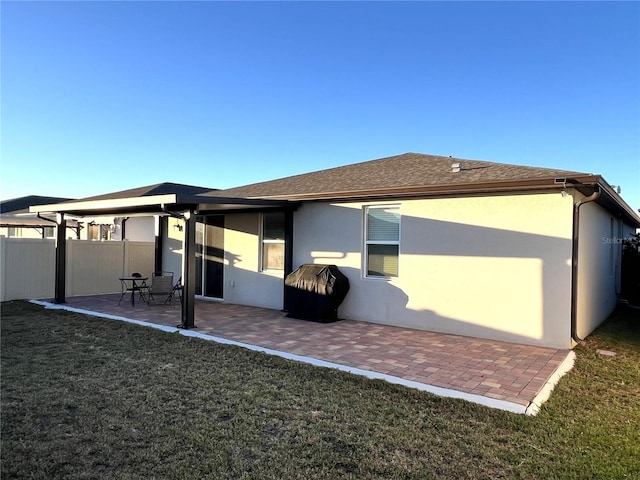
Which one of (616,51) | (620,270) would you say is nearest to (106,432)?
(616,51)

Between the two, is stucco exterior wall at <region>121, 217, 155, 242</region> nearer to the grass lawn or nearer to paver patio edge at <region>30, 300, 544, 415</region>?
paver patio edge at <region>30, 300, 544, 415</region>

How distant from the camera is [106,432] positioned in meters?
3.38

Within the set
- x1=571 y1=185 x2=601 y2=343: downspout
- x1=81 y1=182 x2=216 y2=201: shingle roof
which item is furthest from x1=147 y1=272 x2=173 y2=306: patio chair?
x1=571 y1=185 x2=601 y2=343: downspout

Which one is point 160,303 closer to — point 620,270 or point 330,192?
point 330,192

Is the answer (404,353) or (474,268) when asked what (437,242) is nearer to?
(474,268)

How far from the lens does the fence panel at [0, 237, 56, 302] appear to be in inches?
432

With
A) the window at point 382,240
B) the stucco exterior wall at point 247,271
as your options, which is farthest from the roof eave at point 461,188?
the stucco exterior wall at point 247,271

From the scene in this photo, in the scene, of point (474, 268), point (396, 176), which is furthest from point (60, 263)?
point (474, 268)

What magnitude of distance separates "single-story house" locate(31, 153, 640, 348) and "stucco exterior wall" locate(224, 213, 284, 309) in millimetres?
36

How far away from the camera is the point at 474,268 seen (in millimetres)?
7355

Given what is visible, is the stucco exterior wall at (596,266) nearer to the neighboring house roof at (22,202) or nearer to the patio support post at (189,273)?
the patio support post at (189,273)

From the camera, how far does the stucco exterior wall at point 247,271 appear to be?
10328 mm

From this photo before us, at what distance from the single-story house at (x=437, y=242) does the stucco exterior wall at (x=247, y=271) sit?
0.04 metres

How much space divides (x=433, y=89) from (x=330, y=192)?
6633 millimetres
